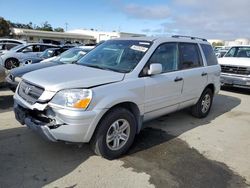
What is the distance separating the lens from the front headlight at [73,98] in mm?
3393

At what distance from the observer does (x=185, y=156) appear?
422cm

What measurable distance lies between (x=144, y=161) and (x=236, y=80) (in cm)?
712

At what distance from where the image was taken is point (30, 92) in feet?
12.5

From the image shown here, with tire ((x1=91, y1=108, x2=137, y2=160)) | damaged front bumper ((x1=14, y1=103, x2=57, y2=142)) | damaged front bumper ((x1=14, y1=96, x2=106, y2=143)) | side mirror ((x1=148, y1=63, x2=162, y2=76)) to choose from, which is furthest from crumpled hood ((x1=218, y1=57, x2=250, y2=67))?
damaged front bumper ((x1=14, y1=103, x2=57, y2=142))

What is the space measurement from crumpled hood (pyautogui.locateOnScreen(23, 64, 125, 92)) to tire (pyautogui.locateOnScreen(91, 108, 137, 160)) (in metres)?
0.50

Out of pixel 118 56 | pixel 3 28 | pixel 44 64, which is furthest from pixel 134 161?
pixel 3 28

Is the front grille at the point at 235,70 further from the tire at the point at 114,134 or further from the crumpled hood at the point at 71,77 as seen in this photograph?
the crumpled hood at the point at 71,77

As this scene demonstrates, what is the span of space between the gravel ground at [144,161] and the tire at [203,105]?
61 cm

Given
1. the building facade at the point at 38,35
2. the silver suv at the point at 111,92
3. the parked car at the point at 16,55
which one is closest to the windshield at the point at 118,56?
the silver suv at the point at 111,92

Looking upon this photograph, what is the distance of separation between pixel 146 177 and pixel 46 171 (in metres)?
1.37

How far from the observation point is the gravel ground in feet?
11.2

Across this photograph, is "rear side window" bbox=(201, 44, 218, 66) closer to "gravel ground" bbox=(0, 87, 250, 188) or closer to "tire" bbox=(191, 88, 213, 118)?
"tire" bbox=(191, 88, 213, 118)

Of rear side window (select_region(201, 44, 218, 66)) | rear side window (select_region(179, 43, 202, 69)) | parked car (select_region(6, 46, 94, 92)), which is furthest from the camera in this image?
parked car (select_region(6, 46, 94, 92))

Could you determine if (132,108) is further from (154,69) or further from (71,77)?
(71,77)
